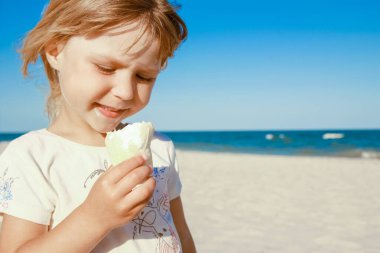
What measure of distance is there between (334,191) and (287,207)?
6.62 feet

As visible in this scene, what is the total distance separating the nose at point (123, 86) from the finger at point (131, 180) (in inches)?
13.1

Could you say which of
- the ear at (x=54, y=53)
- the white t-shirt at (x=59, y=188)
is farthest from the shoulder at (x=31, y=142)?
the ear at (x=54, y=53)

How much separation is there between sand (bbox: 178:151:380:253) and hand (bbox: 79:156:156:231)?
9.76 ft

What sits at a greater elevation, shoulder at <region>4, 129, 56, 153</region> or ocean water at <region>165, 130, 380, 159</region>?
ocean water at <region>165, 130, 380, 159</region>

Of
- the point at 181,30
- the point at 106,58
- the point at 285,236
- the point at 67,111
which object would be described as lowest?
the point at 285,236

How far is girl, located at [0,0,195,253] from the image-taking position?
1222 millimetres

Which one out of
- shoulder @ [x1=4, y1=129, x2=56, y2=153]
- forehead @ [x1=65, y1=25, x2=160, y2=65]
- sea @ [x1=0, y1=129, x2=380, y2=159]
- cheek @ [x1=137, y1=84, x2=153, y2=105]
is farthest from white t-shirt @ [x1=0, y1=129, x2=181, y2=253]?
sea @ [x1=0, y1=129, x2=380, y2=159]

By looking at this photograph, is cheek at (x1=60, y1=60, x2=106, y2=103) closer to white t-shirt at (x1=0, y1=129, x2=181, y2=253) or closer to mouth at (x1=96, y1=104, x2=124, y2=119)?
mouth at (x1=96, y1=104, x2=124, y2=119)

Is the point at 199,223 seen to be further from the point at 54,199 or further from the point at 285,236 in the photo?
the point at 54,199

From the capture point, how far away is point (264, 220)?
17.2 ft

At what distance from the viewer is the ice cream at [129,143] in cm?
130

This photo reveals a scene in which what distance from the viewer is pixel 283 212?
226 inches

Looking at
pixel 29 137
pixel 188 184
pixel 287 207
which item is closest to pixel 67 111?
pixel 29 137

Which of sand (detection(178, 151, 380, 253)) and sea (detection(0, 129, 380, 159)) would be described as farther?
sea (detection(0, 129, 380, 159))
